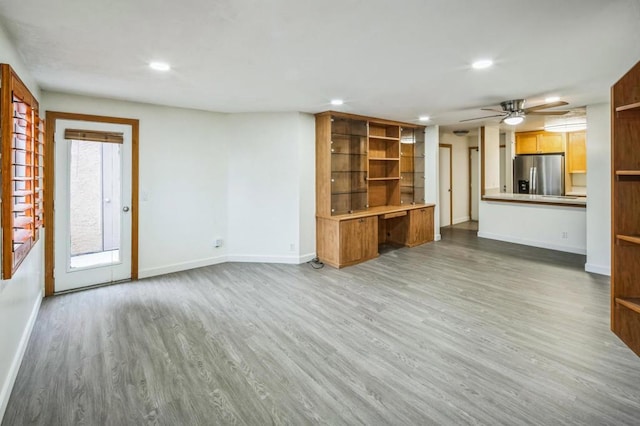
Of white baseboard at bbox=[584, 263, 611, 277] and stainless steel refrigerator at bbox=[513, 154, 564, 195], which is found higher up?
stainless steel refrigerator at bbox=[513, 154, 564, 195]

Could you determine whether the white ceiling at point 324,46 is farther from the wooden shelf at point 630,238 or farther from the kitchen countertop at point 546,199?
the kitchen countertop at point 546,199

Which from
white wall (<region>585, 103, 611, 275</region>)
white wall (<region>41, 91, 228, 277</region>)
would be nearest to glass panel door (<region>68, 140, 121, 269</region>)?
white wall (<region>41, 91, 228, 277</region>)

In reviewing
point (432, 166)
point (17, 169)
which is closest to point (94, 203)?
point (17, 169)

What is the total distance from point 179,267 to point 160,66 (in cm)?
289

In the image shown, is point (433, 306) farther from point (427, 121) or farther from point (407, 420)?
point (427, 121)

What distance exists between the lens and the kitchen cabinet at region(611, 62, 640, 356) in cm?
170

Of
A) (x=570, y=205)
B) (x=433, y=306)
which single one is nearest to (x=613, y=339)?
(x=433, y=306)

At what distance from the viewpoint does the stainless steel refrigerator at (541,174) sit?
733 centimetres

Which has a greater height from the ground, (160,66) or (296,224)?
(160,66)

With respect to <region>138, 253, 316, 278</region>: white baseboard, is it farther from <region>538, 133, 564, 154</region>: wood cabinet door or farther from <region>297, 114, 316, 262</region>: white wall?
<region>538, 133, 564, 154</region>: wood cabinet door

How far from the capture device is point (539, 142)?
775 cm

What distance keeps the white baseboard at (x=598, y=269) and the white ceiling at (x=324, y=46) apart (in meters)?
2.30

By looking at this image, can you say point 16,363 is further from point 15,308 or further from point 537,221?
point 537,221

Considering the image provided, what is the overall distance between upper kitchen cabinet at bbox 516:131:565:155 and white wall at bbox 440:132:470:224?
1.27 meters
